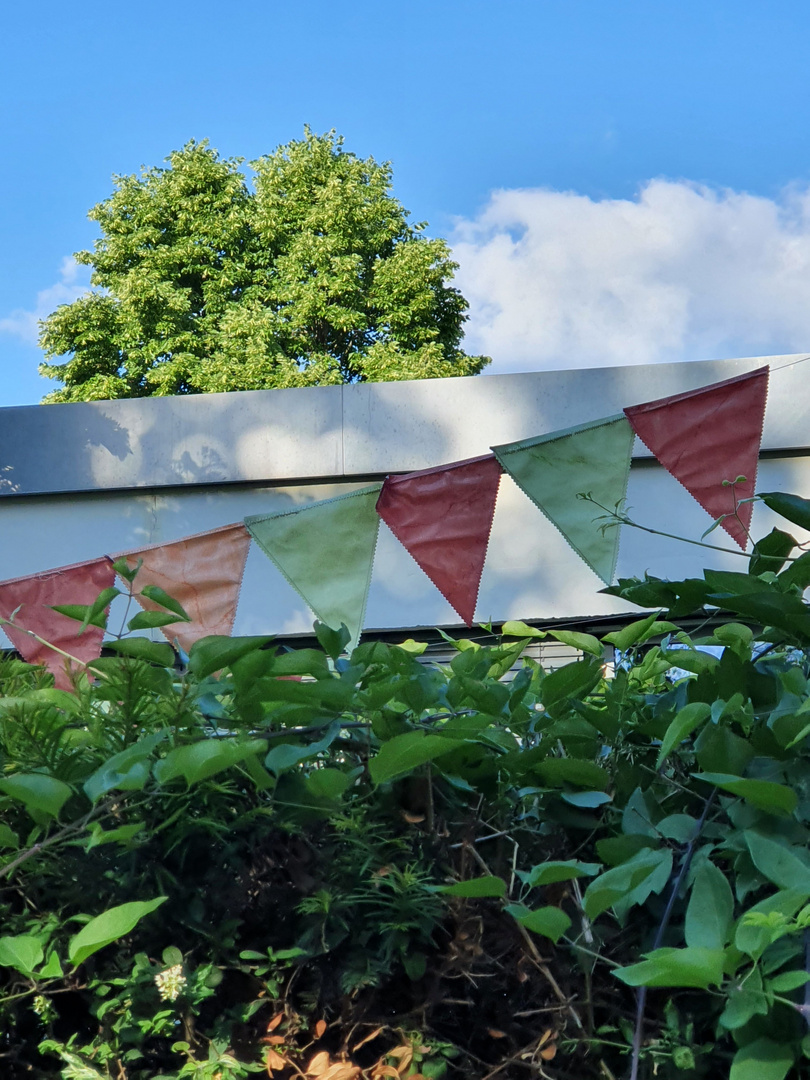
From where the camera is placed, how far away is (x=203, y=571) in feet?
9.76

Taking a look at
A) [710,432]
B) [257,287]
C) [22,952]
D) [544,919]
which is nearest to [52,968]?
[22,952]

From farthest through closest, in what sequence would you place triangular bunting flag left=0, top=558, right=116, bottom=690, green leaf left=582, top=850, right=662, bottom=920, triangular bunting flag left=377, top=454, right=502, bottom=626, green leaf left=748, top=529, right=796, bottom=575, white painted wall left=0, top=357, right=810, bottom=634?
white painted wall left=0, top=357, right=810, bottom=634
triangular bunting flag left=0, top=558, right=116, bottom=690
triangular bunting flag left=377, top=454, right=502, bottom=626
green leaf left=748, top=529, right=796, bottom=575
green leaf left=582, top=850, right=662, bottom=920

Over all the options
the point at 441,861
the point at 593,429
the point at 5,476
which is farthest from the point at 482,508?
the point at 5,476

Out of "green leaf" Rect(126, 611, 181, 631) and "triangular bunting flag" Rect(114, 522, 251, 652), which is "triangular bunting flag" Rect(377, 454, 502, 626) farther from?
"green leaf" Rect(126, 611, 181, 631)

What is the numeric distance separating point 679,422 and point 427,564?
0.84 meters

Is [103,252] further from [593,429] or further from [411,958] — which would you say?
[411,958]

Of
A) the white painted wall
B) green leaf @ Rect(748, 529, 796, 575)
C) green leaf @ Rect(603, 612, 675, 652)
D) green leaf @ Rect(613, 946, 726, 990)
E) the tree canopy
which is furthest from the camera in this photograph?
the tree canopy

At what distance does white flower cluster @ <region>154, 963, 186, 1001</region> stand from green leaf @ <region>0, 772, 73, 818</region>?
0.52 ft

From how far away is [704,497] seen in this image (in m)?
2.99

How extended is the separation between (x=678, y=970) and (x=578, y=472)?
2061 millimetres

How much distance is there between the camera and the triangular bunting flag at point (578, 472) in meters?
2.62

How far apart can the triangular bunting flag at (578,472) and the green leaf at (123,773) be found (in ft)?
6.34

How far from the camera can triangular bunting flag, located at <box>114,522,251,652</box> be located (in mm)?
2924

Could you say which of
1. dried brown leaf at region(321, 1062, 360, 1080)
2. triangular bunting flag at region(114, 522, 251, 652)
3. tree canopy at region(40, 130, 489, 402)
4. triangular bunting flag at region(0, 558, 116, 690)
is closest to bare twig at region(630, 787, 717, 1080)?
dried brown leaf at region(321, 1062, 360, 1080)
